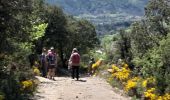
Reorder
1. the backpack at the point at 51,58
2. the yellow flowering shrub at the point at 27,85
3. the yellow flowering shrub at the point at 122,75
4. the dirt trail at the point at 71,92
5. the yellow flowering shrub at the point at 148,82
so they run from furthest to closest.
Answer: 1. the backpack at the point at 51,58
2. the yellow flowering shrub at the point at 122,75
3. the yellow flowering shrub at the point at 148,82
4. the dirt trail at the point at 71,92
5. the yellow flowering shrub at the point at 27,85

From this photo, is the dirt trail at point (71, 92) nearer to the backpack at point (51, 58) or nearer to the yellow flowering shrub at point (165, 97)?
the yellow flowering shrub at point (165, 97)

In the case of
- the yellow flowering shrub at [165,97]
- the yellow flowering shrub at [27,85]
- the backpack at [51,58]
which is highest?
the backpack at [51,58]

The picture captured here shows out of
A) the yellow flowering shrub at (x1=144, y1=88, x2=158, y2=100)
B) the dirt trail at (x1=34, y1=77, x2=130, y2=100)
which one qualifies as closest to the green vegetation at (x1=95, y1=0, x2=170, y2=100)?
the yellow flowering shrub at (x1=144, y1=88, x2=158, y2=100)

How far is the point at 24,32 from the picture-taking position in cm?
1808

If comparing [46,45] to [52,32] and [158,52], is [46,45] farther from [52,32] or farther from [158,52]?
[158,52]

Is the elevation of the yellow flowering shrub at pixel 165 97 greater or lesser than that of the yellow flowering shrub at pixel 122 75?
lesser

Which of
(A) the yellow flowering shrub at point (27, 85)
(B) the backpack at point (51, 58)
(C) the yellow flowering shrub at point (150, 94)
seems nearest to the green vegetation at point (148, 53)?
(C) the yellow flowering shrub at point (150, 94)

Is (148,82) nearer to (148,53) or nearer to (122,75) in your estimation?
(122,75)

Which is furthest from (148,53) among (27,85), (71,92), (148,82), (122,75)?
(27,85)

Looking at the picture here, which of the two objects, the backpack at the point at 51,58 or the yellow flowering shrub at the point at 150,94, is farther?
the backpack at the point at 51,58

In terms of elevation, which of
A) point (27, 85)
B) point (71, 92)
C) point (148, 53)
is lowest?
point (71, 92)

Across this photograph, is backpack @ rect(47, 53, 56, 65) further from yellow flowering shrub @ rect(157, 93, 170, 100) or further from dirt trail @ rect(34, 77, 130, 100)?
yellow flowering shrub @ rect(157, 93, 170, 100)

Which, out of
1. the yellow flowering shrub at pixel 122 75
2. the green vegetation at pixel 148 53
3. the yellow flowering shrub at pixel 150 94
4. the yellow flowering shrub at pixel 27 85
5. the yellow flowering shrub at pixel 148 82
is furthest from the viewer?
the yellow flowering shrub at pixel 122 75

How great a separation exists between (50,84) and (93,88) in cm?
257
